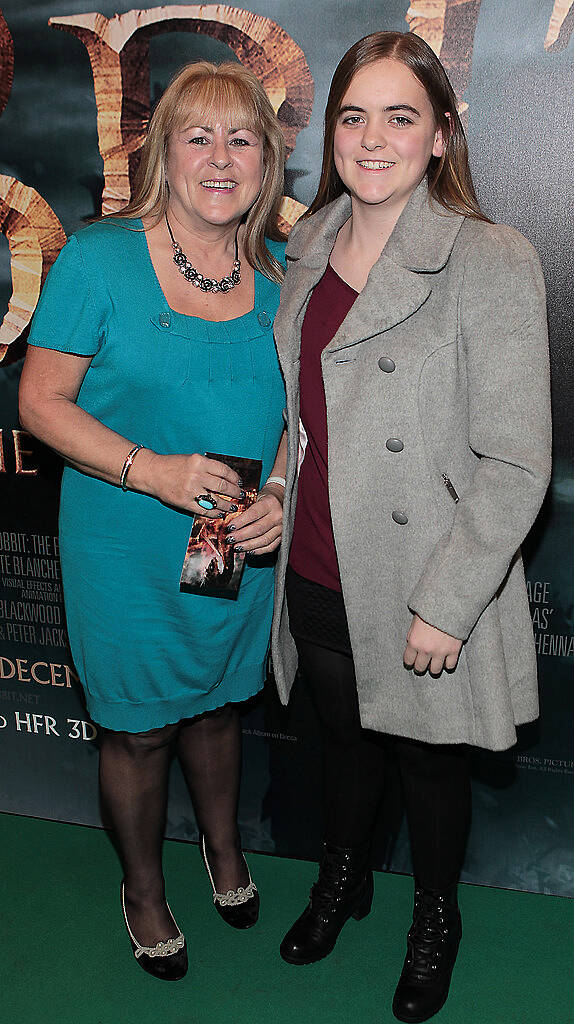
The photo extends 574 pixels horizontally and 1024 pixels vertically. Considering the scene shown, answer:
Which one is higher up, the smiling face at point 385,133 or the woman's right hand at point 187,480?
the smiling face at point 385,133

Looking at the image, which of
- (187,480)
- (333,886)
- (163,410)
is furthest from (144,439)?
(333,886)

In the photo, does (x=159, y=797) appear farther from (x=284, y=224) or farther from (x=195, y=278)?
(x=284, y=224)

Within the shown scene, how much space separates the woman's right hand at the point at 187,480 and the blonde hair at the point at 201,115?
0.50 m

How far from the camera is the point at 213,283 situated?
5.97ft

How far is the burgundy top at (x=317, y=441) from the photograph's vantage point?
1.68 metres

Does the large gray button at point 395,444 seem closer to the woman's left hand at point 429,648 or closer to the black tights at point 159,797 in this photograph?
A: the woman's left hand at point 429,648

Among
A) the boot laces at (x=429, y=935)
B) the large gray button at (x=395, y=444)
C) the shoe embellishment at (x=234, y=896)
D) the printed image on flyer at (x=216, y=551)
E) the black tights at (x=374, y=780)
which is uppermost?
the large gray button at (x=395, y=444)

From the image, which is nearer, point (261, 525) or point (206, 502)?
point (206, 502)

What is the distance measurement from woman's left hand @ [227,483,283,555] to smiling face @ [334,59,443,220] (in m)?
0.60

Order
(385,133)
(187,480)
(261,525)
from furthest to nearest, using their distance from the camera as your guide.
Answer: (261,525), (187,480), (385,133)

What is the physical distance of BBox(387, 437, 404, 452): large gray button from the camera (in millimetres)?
1551

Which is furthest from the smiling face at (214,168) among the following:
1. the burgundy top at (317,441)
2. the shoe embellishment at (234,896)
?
the shoe embellishment at (234,896)

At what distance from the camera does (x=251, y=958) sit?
2.15m

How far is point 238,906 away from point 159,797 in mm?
436
